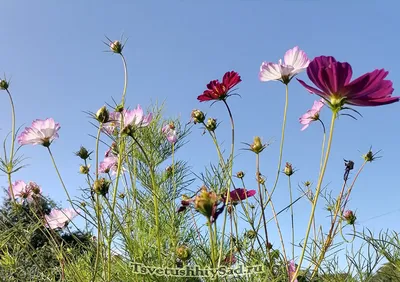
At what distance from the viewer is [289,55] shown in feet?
2.03

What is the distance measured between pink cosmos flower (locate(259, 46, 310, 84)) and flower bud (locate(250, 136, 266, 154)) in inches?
3.7

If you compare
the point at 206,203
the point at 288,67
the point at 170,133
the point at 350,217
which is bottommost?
the point at 206,203

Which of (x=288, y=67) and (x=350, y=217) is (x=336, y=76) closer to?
(x=288, y=67)

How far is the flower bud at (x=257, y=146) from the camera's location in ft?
2.01

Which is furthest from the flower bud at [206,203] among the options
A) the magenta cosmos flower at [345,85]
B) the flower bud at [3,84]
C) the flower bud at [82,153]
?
the flower bud at [3,84]

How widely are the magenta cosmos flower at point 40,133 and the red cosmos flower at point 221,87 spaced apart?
0.91 feet

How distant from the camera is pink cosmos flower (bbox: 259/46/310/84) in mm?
615

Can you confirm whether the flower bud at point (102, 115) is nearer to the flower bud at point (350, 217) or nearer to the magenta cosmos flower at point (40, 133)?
the magenta cosmos flower at point (40, 133)

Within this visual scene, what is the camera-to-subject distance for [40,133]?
76cm

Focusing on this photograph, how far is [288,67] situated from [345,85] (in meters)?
0.21

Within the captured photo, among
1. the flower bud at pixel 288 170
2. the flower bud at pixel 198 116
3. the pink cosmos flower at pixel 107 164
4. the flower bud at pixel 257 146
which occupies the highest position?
the flower bud at pixel 198 116

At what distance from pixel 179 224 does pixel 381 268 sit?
522 mm

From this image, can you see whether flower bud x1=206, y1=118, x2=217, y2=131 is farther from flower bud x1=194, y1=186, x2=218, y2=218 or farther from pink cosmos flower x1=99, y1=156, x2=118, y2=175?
flower bud x1=194, y1=186, x2=218, y2=218

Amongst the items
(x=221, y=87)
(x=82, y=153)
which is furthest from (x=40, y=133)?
(x=221, y=87)
